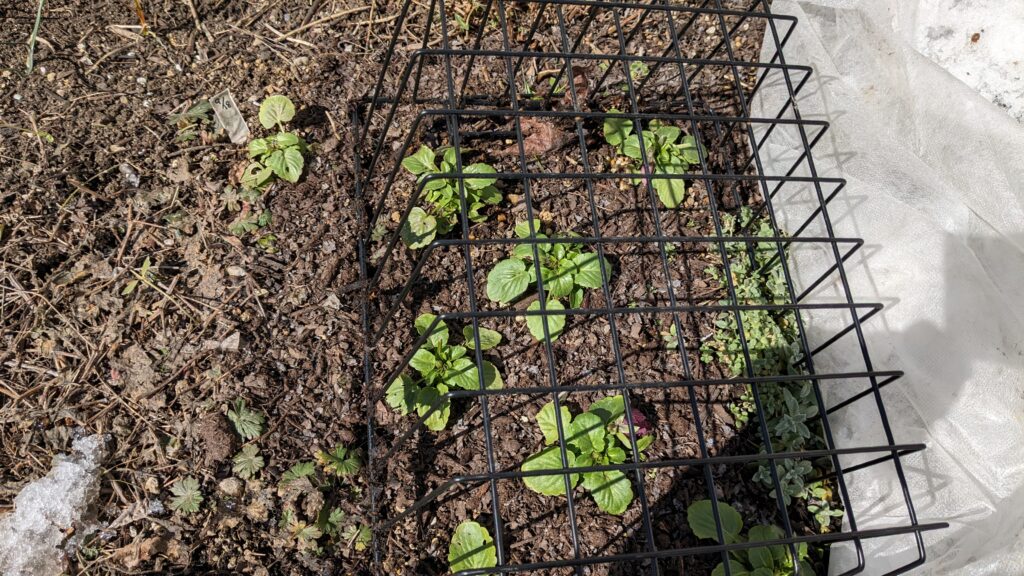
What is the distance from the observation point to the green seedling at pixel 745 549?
2.03m

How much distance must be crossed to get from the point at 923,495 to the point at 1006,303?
606mm

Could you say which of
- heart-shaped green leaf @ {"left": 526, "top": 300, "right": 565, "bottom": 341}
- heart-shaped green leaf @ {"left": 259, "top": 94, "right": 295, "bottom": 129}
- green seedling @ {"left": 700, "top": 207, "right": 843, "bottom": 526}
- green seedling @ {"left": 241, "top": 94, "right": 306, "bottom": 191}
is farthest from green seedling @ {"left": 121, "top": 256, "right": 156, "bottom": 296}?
green seedling @ {"left": 700, "top": 207, "right": 843, "bottom": 526}

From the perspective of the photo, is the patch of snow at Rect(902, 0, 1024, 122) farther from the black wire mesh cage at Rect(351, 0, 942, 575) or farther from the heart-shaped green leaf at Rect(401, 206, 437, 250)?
the heart-shaped green leaf at Rect(401, 206, 437, 250)

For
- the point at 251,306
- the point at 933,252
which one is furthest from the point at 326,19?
the point at 933,252

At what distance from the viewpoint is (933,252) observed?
2.00 meters

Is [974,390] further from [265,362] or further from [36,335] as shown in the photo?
[36,335]

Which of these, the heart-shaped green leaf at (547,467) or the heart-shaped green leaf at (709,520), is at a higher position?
the heart-shaped green leaf at (547,467)

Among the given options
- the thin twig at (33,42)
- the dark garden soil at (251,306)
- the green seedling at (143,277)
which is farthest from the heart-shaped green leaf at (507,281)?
the thin twig at (33,42)

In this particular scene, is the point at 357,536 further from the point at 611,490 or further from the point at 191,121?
the point at 191,121

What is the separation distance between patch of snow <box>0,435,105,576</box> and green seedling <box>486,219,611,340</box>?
51.9 inches

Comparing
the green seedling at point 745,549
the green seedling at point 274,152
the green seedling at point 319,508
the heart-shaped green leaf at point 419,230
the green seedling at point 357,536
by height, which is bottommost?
the green seedling at point 745,549

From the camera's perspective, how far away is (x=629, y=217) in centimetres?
254

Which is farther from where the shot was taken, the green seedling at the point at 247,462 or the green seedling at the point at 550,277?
the green seedling at the point at 550,277

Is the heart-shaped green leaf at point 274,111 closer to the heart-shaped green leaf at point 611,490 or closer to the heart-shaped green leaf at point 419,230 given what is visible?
the heart-shaped green leaf at point 419,230
